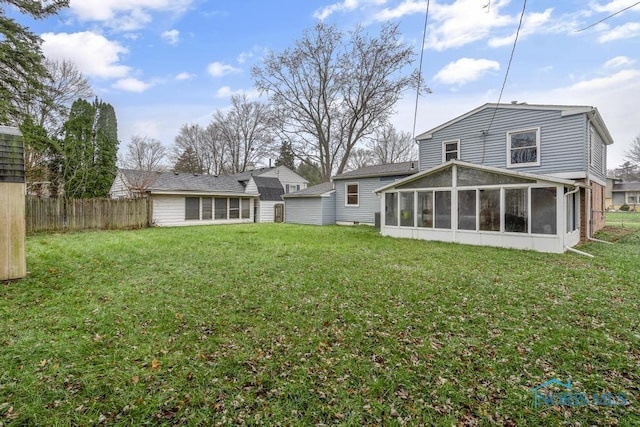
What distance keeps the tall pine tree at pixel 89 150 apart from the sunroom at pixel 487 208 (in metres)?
18.7

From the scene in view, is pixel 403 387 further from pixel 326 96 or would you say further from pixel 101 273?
pixel 326 96

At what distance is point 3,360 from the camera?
9.84 ft

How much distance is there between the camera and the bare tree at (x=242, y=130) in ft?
109

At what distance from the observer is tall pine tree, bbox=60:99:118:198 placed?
715 inches

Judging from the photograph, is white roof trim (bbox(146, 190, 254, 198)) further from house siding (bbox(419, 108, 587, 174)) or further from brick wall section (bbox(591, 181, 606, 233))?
brick wall section (bbox(591, 181, 606, 233))

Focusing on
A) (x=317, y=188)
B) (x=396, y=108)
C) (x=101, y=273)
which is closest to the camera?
(x=101, y=273)

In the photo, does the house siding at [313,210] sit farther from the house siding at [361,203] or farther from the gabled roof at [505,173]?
the gabled roof at [505,173]

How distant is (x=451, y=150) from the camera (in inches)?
550

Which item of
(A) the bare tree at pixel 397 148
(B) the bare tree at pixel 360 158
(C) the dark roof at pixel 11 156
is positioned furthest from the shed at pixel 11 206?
(B) the bare tree at pixel 360 158

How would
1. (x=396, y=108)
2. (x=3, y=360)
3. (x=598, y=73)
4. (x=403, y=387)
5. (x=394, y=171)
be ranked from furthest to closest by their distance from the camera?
(x=396, y=108) < (x=394, y=171) < (x=598, y=73) < (x=3, y=360) < (x=403, y=387)

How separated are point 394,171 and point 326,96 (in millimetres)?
11262

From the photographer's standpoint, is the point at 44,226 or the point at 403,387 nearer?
the point at 403,387

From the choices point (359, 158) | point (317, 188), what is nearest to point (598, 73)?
point (317, 188)

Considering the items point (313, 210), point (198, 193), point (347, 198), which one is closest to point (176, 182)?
point (198, 193)
